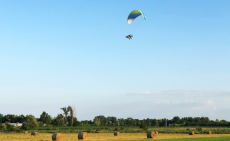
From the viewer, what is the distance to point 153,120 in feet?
465

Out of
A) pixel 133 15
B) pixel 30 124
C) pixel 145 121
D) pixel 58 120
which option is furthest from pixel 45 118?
pixel 133 15

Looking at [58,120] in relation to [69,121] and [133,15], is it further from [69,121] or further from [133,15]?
[133,15]

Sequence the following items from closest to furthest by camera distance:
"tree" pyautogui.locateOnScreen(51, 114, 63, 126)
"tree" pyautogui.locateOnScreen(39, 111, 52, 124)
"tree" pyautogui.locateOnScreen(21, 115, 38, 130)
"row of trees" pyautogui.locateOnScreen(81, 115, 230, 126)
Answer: "tree" pyautogui.locateOnScreen(21, 115, 38, 130), "tree" pyautogui.locateOnScreen(51, 114, 63, 126), "tree" pyautogui.locateOnScreen(39, 111, 52, 124), "row of trees" pyautogui.locateOnScreen(81, 115, 230, 126)

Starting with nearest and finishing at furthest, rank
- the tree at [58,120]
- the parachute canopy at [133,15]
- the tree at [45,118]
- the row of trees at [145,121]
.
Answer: the parachute canopy at [133,15], the tree at [58,120], the tree at [45,118], the row of trees at [145,121]

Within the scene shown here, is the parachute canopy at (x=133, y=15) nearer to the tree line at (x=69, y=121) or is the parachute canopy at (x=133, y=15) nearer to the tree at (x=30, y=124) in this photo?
the tree line at (x=69, y=121)

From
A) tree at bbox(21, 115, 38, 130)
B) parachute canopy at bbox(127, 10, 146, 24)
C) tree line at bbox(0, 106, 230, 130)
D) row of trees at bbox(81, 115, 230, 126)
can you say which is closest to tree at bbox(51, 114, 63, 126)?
tree line at bbox(0, 106, 230, 130)

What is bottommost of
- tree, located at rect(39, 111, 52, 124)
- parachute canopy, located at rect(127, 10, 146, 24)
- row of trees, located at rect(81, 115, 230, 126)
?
row of trees, located at rect(81, 115, 230, 126)

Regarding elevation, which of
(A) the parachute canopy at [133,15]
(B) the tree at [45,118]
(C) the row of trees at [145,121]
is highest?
(A) the parachute canopy at [133,15]

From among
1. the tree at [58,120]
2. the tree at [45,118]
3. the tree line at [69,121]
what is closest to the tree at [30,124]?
the tree line at [69,121]

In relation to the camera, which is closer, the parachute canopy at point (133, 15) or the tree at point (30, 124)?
the parachute canopy at point (133, 15)

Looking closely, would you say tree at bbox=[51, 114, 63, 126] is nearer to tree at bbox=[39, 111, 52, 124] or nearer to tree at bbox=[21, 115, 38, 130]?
tree at bbox=[39, 111, 52, 124]

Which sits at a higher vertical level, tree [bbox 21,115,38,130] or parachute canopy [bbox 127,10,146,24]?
parachute canopy [bbox 127,10,146,24]

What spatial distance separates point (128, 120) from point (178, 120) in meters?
27.1

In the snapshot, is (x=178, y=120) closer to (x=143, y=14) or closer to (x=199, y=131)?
(x=199, y=131)
